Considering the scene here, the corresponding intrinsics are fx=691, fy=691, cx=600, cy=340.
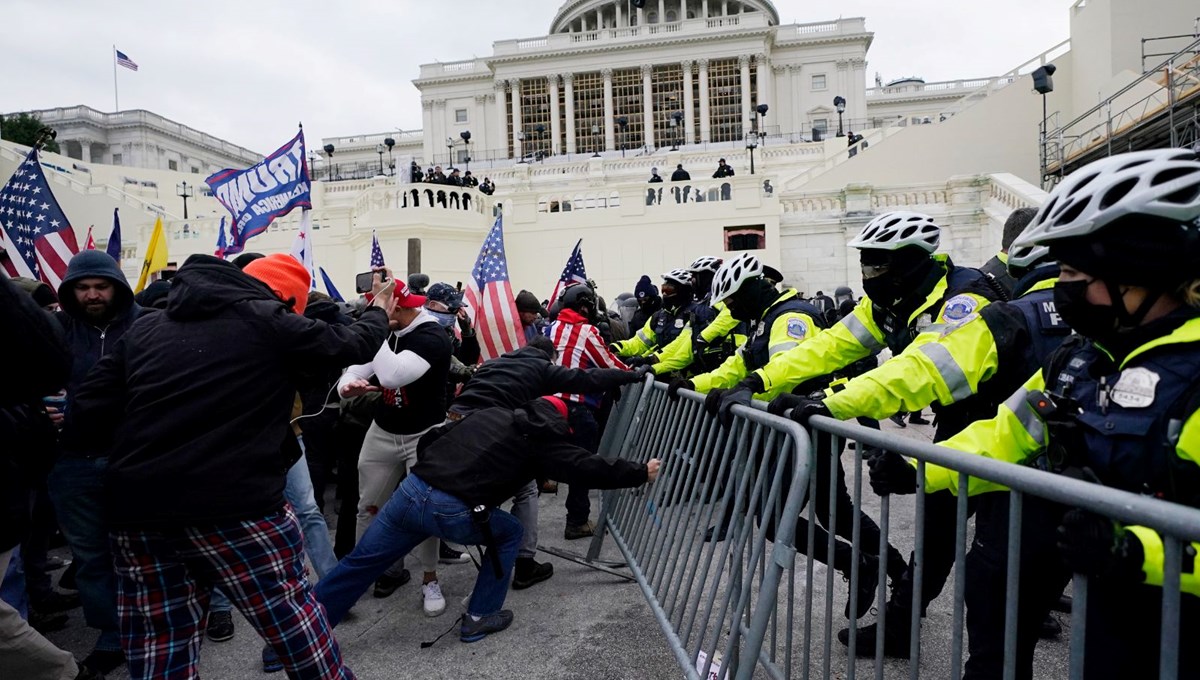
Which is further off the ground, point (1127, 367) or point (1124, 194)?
point (1124, 194)

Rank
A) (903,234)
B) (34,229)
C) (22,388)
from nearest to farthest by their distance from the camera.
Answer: (22,388) → (903,234) → (34,229)

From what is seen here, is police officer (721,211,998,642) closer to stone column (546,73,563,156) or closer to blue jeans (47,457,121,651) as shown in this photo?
blue jeans (47,457,121,651)

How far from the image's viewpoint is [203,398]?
2422mm

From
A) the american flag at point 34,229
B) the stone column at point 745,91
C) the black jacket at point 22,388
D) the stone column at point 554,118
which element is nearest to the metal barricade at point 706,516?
the black jacket at point 22,388

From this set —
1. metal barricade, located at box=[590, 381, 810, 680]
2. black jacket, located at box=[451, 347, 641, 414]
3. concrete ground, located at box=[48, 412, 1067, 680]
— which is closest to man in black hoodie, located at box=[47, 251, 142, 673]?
concrete ground, located at box=[48, 412, 1067, 680]

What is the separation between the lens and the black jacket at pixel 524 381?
388 cm

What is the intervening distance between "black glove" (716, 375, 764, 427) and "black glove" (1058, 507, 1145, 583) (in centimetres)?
163

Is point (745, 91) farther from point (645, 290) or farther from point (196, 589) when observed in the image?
point (196, 589)

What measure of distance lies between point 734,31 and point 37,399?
63.3m

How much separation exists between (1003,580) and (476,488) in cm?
229

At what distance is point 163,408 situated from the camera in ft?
7.95

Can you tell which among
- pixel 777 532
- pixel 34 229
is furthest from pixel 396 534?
pixel 34 229

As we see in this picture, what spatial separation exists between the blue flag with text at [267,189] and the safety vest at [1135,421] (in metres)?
7.08

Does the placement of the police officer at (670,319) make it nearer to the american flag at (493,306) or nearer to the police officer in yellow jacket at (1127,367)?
the american flag at (493,306)
